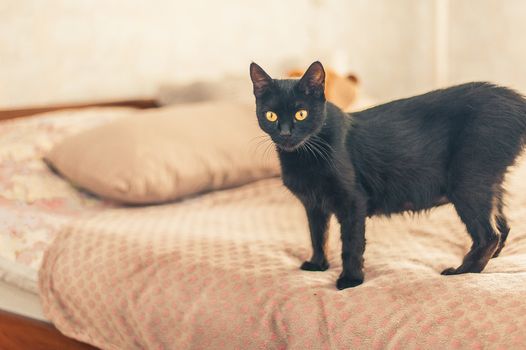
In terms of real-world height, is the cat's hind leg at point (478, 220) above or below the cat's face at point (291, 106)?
below

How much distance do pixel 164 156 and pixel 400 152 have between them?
86 centimetres

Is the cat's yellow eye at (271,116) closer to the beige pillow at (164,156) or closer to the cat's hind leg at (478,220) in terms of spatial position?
the cat's hind leg at (478,220)

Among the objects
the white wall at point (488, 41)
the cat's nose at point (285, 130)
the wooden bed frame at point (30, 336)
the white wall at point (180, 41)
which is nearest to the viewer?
the cat's nose at point (285, 130)

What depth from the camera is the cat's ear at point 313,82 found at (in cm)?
102

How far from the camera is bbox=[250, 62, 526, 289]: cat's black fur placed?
1.02m

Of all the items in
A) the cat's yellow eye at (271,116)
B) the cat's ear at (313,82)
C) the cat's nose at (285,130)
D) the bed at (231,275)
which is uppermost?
the cat's ear at (313,82)

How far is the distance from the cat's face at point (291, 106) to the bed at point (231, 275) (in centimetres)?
27

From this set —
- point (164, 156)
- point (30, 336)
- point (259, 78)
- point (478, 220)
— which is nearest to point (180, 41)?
point (164, 156)

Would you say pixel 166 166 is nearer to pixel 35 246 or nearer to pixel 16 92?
pixel 35 246

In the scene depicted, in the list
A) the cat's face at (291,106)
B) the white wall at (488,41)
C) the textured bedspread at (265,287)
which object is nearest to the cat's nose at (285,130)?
the cat's face at (291,106)

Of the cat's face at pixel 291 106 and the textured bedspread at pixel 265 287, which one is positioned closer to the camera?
the textured bedspread at pixel 265 287

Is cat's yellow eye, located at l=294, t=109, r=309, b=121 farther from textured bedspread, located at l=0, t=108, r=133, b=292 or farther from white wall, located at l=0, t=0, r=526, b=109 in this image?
white wall, located at l=0, t=0, r=526, b=109

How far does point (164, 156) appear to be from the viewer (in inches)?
68.8

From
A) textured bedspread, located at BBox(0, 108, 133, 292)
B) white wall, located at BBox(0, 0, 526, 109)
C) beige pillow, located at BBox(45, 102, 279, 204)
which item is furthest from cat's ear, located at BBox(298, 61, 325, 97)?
white wall, located at BBox(0, 0, 526, 109)
